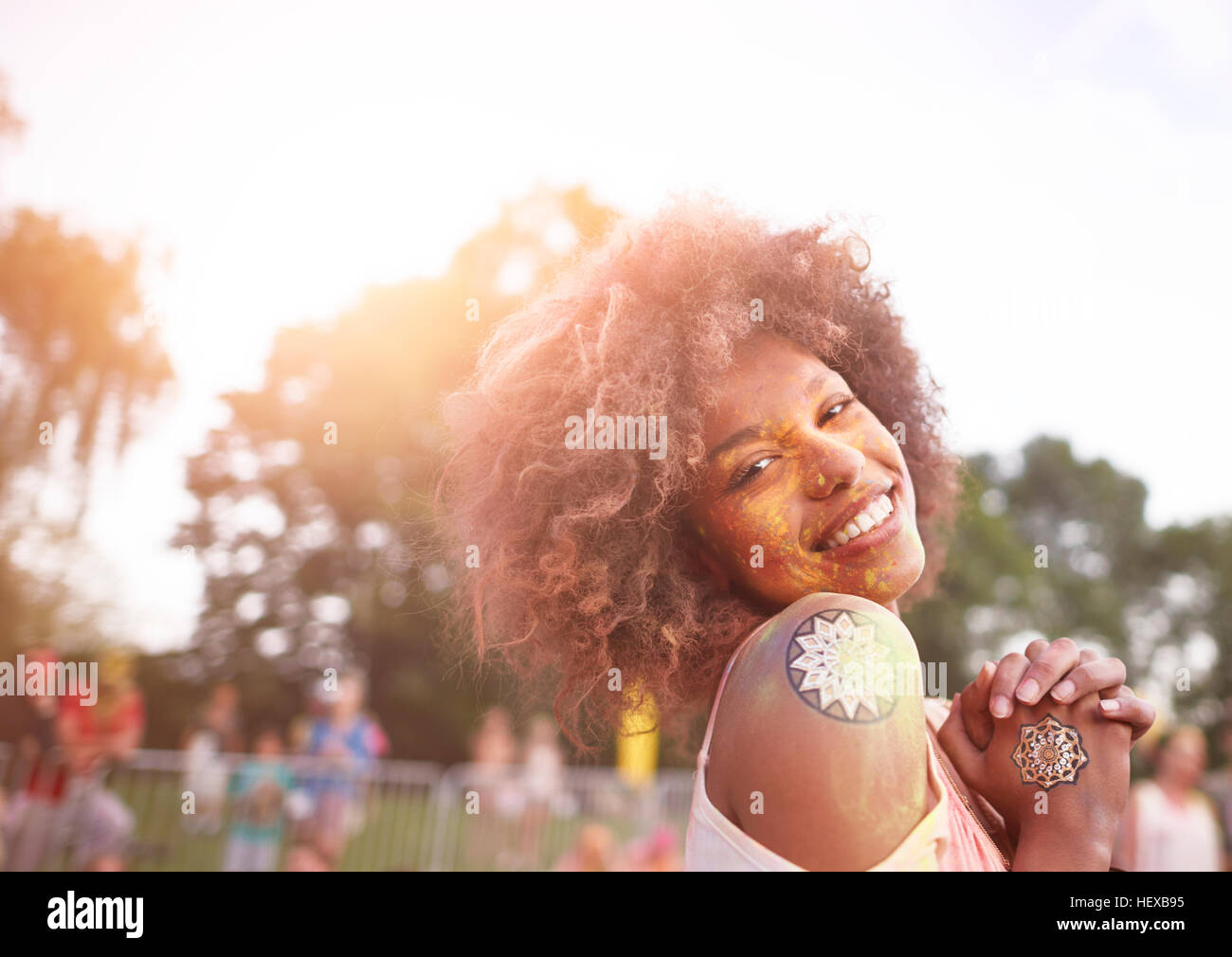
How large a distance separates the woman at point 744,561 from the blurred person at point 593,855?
7084 mm

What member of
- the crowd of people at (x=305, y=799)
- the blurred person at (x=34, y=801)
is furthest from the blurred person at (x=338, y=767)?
the blurred person at (x=34, y=801)

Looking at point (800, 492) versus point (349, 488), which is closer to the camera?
point (800, 492)

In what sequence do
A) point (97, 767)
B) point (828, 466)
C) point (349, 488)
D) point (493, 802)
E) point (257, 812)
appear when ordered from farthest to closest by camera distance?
point (349, 488)
point (493, 802)
point (257, 812)
point (97, 767)
point (828, 466)

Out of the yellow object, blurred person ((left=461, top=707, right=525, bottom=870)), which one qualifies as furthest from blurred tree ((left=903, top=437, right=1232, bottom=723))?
blurred person ((left=461, top=707, right=525, bottom=870))

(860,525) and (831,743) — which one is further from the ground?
(860,525)

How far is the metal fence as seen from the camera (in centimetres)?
720

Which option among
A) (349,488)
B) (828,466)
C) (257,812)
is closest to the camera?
(828,466)

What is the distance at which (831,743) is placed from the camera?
5.36 ft

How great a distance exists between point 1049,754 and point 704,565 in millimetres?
948

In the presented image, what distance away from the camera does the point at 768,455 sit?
6.85 ft

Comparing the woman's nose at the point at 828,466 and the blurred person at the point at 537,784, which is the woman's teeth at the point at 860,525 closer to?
the woman's nose at the point at 828,466

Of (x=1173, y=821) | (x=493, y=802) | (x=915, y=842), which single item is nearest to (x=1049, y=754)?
(x=915, y=842)

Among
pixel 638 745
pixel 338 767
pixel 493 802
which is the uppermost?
pixel 338 767

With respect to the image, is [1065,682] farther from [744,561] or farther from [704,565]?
[704,565]
